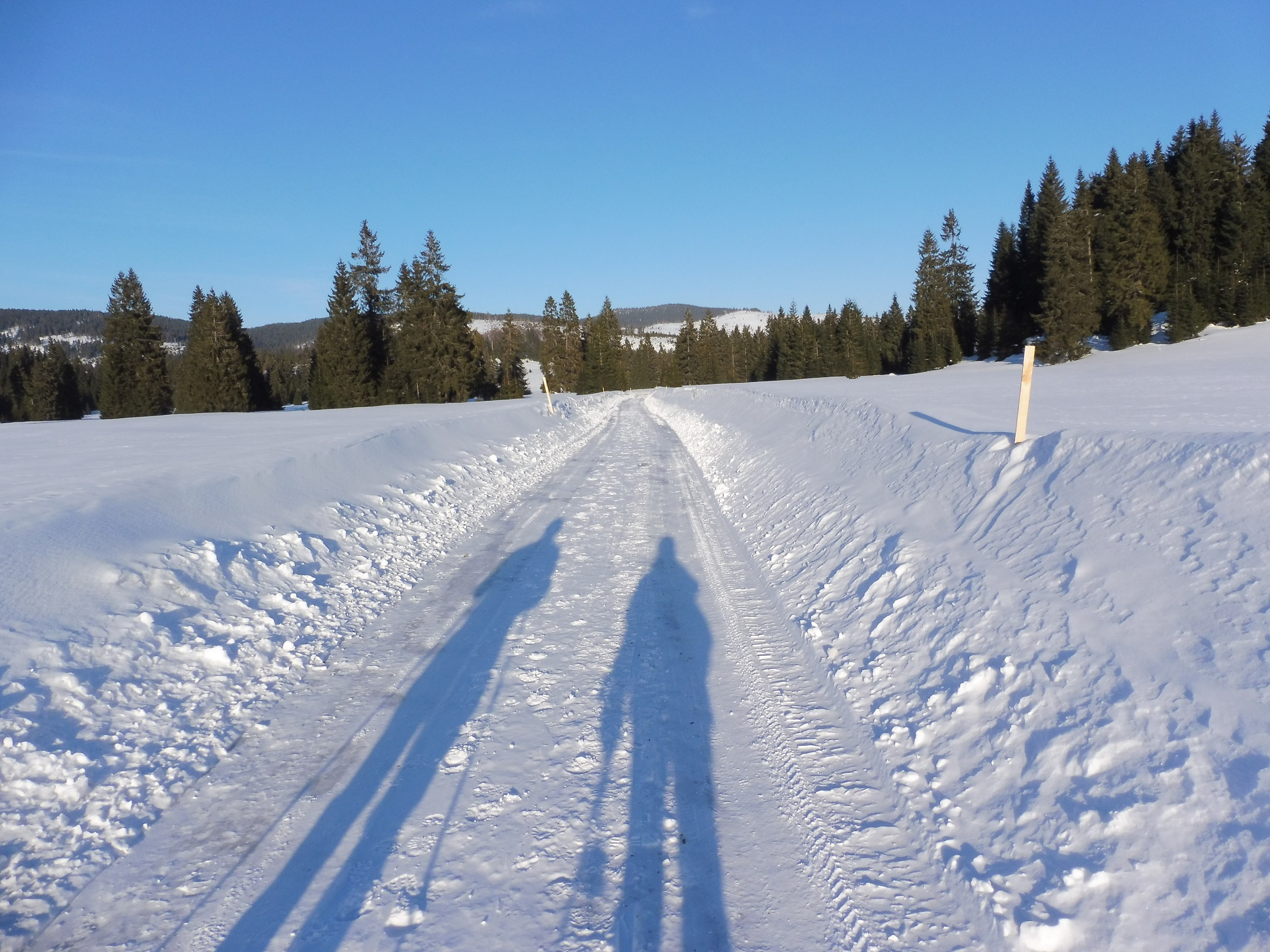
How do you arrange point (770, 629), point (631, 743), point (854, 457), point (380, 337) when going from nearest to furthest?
point (631, 743) → point (770, 629) → point (854, 457) → point (380, 337)

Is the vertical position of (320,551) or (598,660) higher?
(320,551)

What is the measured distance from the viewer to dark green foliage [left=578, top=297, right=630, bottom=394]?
73.4m

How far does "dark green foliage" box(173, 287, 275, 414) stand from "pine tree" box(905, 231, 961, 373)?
55.1m

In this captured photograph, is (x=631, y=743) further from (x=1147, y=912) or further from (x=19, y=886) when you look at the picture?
(x=19, y=886)

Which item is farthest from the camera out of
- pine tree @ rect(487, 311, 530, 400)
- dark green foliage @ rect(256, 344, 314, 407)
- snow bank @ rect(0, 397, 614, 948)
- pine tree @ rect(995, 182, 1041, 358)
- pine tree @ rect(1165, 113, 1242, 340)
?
dark green foliage @ rect(256, 344, 314, 407)

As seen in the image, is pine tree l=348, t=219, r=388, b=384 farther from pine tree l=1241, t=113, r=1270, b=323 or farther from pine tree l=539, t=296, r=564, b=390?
pine tree l=1241, t=113, r=1270, b=323

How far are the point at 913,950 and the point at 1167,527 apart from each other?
3.43m

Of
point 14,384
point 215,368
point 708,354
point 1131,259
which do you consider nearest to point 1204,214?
point 1131,259

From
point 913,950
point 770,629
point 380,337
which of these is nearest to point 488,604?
point 770,629

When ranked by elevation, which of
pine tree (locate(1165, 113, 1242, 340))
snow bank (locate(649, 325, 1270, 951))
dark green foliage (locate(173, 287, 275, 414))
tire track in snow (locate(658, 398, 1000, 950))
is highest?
pine tree (locate(1165, 113, 1242, 340))

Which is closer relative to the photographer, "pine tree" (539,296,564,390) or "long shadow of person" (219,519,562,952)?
"long shadow of person" (219,519,562,952)

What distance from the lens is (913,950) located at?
2.83 metres

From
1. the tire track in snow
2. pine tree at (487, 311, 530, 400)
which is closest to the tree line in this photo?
pine tree at (487, 311, 530, 400)

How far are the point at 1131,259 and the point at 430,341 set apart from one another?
48.4 metres
